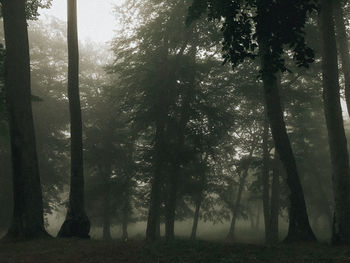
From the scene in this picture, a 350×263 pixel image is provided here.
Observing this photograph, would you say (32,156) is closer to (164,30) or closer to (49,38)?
(164,30)

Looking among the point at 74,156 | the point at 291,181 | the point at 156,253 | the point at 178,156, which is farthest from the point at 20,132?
the point at 291,181

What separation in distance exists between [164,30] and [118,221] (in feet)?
63.9

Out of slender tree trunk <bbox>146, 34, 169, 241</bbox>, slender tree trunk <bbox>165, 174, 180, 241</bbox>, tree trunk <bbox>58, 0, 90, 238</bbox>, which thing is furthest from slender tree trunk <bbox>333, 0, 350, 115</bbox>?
tree trunk <bbox>58, 0, 90, 238</bbox>

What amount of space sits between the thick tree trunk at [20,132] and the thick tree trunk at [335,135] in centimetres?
837

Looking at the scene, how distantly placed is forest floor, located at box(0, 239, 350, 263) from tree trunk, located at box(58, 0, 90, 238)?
1.63m

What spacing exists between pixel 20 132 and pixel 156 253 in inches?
208

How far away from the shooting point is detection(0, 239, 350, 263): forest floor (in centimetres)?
704

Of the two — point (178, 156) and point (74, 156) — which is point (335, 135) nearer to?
point (178, 156)

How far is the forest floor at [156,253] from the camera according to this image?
704cm

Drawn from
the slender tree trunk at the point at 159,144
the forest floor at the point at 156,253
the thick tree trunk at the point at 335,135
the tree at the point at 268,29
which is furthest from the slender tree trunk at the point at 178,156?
the tree at the point at 268,29

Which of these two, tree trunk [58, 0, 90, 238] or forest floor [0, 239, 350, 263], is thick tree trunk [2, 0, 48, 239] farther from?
tree trunk [58, 0, 90, 238]

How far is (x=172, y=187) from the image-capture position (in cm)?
1641

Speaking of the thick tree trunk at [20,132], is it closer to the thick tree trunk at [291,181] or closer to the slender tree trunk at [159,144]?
the slender tree trunk at [159,144]

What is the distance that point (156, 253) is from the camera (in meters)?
7.50
